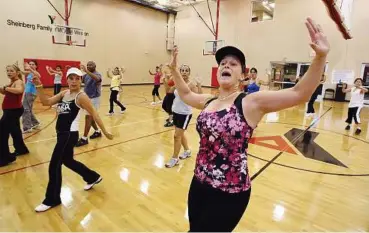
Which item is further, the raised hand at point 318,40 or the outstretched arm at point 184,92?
the outstretched arm at point 184,92

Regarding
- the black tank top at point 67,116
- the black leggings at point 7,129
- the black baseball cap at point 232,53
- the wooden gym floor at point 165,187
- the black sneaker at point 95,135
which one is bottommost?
the wooden gym floor at point 165,187

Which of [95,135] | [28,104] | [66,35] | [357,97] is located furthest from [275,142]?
[66,35]

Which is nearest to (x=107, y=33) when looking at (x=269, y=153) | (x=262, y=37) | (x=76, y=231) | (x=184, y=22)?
(x=184, y=22)

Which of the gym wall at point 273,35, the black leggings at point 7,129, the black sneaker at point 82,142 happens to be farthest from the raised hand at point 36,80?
the gym wall at point 273,35

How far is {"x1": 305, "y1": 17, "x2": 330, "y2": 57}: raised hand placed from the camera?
115 cm

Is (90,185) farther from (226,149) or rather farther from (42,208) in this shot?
(226,149)

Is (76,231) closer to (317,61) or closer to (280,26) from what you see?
(317,61)

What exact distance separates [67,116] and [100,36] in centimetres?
1719

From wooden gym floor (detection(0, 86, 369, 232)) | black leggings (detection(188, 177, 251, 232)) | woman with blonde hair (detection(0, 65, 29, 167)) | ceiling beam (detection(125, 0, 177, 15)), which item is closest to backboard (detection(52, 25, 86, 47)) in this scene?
ceiling beam (detection(125, 0, 177, 15))

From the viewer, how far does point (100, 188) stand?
354cm

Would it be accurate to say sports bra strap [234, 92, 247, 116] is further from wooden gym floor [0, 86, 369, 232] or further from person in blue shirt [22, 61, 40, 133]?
person in blue shirt [22, 61, 40, 133]

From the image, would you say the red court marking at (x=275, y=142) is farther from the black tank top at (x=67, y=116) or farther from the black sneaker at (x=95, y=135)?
the black tank top at (x=67, y=116)

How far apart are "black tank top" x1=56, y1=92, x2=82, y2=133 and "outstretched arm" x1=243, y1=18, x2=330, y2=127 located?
236cm

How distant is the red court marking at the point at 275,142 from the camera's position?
5.65 metres
